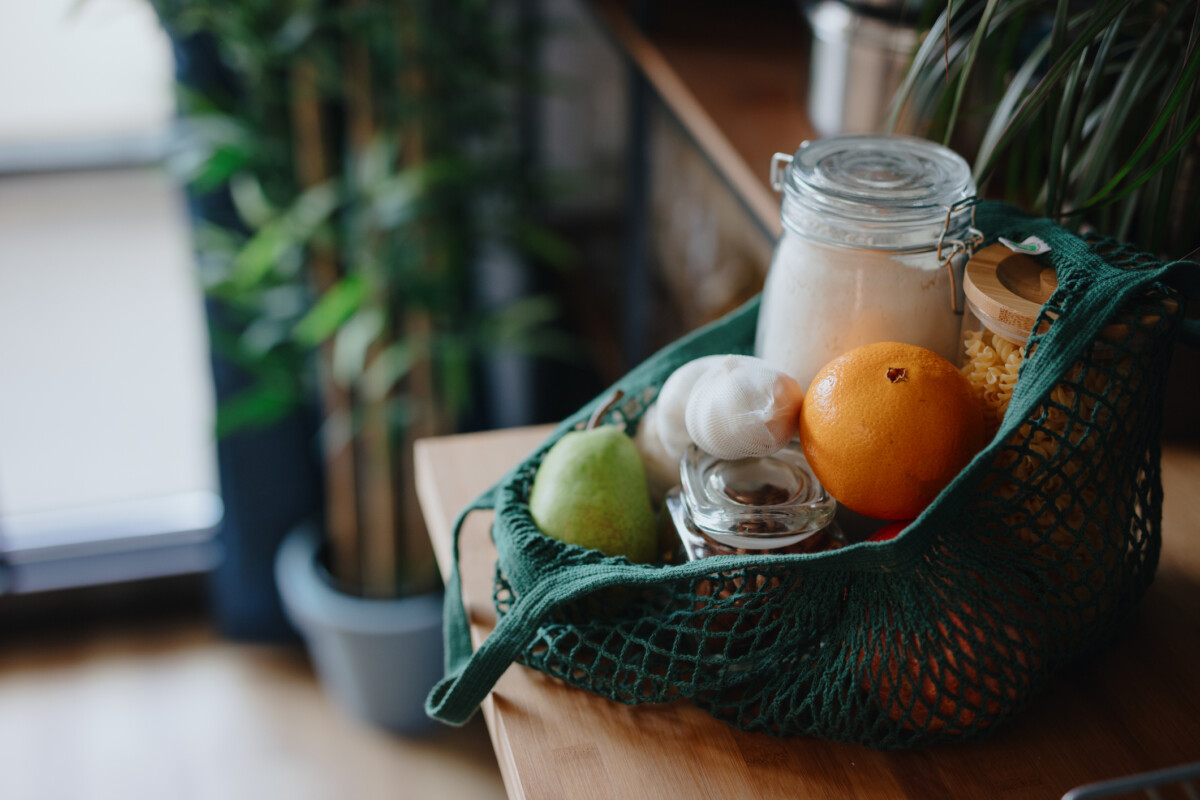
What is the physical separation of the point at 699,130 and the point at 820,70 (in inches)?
5.9

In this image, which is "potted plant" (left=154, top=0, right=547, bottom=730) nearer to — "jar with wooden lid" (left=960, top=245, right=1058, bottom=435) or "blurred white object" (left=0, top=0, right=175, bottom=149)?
"blurred white object" (left=0, top=0, right=175, bottom=149)

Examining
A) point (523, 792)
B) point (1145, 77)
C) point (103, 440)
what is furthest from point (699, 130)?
point (103, 440)

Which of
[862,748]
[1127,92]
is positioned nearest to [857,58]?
[1127,92]

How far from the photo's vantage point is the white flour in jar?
637mm

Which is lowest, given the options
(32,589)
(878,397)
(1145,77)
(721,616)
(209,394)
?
(32,589)

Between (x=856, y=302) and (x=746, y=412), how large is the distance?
0.11 m

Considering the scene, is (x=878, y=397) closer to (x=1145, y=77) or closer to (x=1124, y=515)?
(x=1124, y=515)

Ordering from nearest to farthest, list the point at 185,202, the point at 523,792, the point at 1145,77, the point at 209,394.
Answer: the point at 523,792 → the point at 1145,77 → the point at 185,202 → the point at 209,394

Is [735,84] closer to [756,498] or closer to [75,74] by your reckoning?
[756,498]

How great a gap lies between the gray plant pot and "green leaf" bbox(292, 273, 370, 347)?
0.45 m

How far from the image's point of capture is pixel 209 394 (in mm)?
1838

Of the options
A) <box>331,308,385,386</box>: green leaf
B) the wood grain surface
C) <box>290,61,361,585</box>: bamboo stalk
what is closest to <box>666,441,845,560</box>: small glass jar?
the wood grain surface

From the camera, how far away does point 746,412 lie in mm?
603

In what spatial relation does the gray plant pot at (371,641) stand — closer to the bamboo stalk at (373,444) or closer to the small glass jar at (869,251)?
the bamboo stalk at (373,444)
